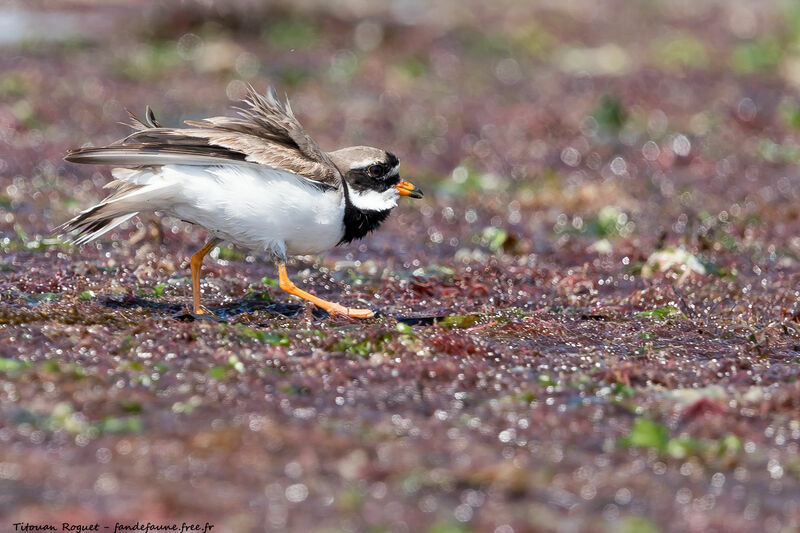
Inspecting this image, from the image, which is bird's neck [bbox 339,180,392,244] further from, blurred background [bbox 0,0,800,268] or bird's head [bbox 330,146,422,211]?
blurred background [bbox 0,0,800,268]

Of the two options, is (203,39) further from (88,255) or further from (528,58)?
(88,255)

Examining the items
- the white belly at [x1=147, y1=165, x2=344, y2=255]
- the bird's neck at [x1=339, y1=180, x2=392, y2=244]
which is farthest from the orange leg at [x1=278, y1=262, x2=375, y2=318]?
the bird's neck at [x1=339, y1=180, x2=392, y2=244]

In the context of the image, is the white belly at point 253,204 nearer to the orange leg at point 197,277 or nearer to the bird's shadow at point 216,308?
the orange leg at point 197,277

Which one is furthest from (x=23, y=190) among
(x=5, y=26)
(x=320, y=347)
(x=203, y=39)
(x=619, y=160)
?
(x=5, y=26)

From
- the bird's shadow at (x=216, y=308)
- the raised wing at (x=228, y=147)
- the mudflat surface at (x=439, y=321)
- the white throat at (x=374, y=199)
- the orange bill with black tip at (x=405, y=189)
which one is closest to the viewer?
the mudflat surface at (x=439, y=321)

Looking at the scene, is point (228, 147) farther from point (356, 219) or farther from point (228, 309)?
point (228, 309)

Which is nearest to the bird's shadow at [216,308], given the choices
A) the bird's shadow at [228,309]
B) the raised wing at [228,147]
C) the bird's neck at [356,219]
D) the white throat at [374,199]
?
the bird's shadow at [228,309]
